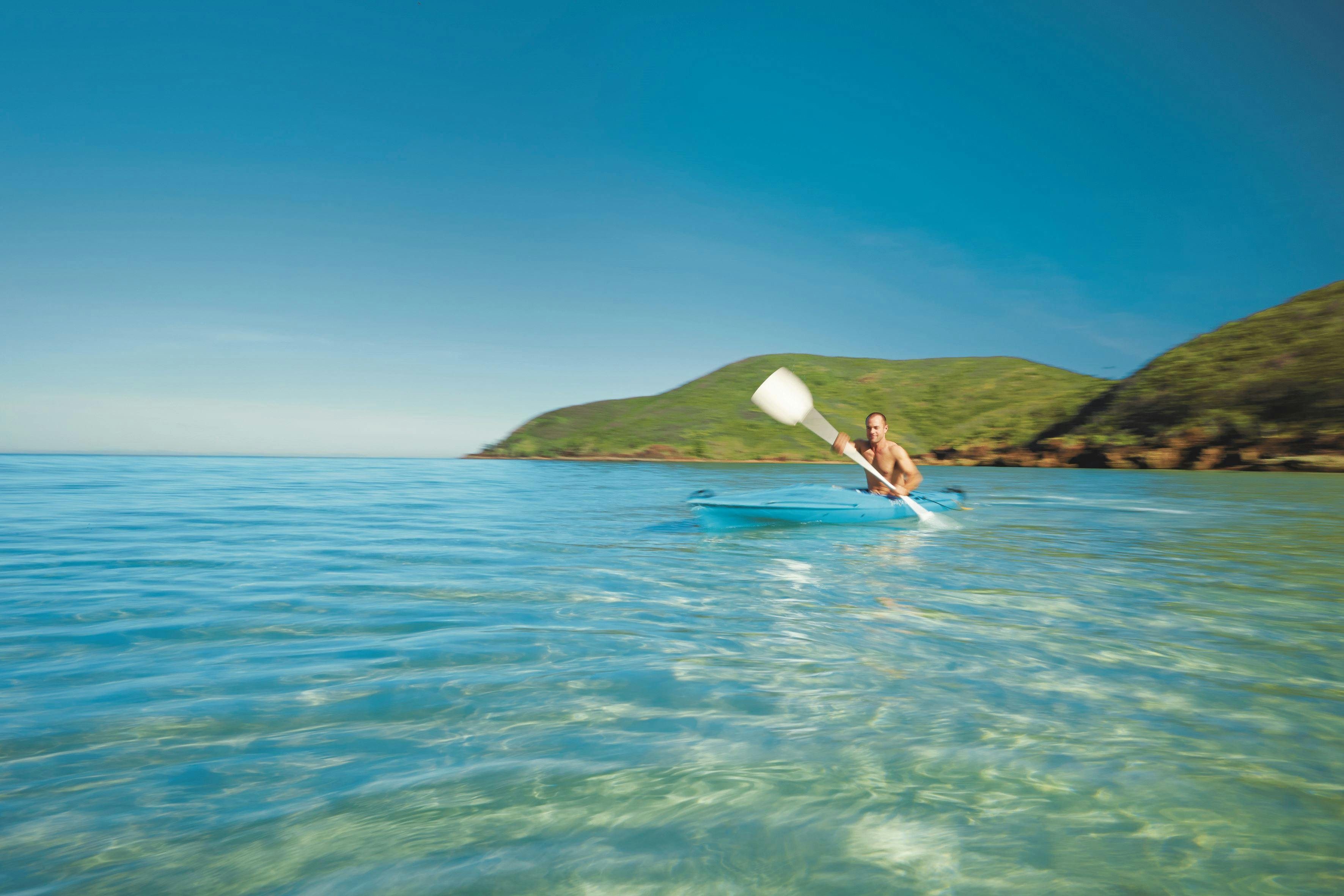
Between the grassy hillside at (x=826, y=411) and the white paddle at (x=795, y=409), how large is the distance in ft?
250

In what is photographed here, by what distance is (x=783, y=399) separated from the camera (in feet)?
43.7

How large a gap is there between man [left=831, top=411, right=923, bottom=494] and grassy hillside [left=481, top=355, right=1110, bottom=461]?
249ft

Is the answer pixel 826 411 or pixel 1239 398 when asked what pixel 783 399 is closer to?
pixel 1239 398

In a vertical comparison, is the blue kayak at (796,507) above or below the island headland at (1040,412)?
below

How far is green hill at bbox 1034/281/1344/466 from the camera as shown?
53781 mm

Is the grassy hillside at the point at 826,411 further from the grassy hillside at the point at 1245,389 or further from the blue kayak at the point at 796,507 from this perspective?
the blue kayak at the point at 796,507

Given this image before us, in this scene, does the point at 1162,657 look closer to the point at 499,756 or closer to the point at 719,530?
the point at 499,756

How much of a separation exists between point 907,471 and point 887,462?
41 cm

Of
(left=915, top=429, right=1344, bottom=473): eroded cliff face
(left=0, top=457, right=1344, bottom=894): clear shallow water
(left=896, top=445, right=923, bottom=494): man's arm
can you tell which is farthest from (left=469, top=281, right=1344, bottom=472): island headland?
(left=0, top=457, right=1344, bottom=894): clear shallow water

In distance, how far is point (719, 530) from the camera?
11.9 metres

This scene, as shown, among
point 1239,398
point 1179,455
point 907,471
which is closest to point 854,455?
point 907,471

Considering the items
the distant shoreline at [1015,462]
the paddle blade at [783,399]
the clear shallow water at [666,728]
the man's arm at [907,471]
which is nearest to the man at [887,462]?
the man's arm at [907,471]

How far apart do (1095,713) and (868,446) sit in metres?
9.75

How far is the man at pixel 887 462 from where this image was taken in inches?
518
